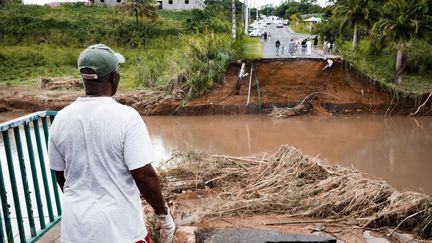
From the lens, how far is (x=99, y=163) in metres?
1.72

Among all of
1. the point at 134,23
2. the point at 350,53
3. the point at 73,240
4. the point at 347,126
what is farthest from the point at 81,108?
the point at 134,23

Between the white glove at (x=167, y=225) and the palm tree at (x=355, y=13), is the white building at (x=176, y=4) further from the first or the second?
the white glove at (x=167, y=225)

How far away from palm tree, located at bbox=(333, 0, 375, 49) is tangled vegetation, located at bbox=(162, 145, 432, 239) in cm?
1457

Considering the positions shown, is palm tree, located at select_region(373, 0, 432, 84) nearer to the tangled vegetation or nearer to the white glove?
the tangled vegetation

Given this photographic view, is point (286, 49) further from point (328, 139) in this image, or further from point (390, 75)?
point (328, 139)

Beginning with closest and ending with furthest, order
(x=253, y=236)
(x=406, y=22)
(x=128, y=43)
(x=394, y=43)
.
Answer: (x=253, y=236) → (x=406, y=22) → (x=394, y=43) → (x=128, y=43)

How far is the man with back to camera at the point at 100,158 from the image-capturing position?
168 cm

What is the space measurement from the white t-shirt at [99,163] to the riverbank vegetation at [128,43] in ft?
40.7

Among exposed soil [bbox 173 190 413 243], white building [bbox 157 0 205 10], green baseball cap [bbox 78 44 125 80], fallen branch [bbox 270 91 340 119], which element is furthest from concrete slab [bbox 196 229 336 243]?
white building [bbox 157 0 205 10]

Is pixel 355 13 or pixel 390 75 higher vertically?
pixel 355 13

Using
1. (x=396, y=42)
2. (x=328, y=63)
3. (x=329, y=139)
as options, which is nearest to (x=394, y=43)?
(x=396, y=42)

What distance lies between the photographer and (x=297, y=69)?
1558 centimetres

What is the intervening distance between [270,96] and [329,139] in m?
4.10

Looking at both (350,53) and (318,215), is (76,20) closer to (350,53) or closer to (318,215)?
(350,53)
